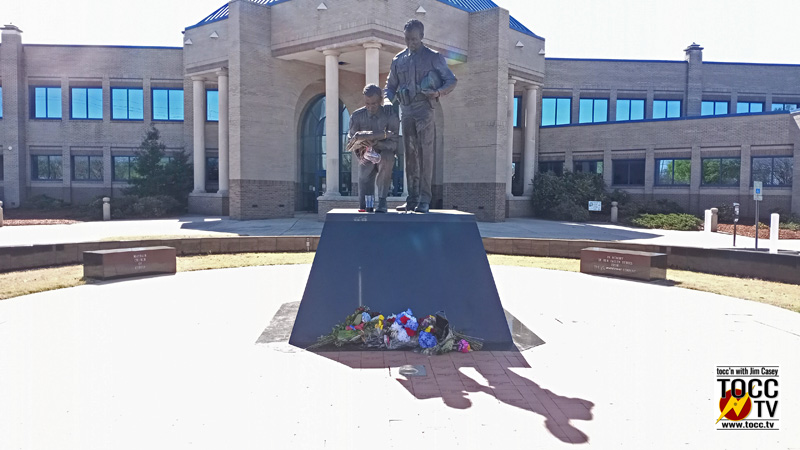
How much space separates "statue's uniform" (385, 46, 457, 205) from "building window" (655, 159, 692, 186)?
29.4m

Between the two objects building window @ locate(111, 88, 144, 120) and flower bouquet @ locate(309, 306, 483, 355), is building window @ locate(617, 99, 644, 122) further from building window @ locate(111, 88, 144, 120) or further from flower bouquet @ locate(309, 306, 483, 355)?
flower bouquet @ locate(309, 306, 483, 355)

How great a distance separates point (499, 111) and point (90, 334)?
78.7 feet

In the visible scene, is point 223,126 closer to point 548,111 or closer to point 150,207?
point 150,207

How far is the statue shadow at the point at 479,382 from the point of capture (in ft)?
15.7

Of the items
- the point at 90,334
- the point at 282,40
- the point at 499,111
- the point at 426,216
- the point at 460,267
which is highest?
the point at 282,40

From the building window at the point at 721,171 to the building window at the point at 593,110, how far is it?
34.8 feet

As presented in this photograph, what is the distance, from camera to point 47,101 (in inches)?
1502

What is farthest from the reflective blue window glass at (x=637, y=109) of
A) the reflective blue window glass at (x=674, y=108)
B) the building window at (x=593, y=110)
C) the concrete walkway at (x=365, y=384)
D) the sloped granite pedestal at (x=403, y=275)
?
the sloped granite pedestal at (x=403, y=275)

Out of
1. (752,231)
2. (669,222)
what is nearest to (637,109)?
(669,222)

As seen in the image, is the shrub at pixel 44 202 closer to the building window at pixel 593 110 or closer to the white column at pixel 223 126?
the white column at pixel 223 126

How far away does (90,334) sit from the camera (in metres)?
7.41

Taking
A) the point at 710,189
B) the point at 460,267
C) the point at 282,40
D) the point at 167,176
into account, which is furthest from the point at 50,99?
the point at 710,189

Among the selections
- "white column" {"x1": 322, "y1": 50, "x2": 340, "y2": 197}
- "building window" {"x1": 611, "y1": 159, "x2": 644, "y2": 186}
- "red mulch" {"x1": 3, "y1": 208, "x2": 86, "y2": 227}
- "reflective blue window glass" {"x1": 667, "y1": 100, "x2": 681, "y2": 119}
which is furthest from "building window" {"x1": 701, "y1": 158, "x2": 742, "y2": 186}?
"red mulch" {"x1": 3, "y1": 208, "x2": 86, "y2": 227}

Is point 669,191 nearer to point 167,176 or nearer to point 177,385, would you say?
point 167,176
